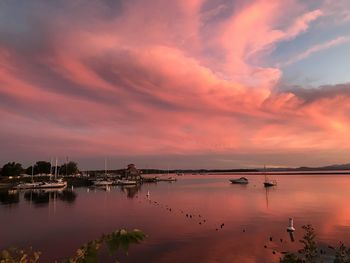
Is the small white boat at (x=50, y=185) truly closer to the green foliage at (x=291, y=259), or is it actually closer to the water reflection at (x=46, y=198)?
the water reflection at (x=46, y=198)

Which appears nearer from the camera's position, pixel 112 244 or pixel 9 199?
pixel 112 244

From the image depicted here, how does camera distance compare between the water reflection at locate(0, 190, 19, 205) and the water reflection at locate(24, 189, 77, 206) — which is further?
the water reflection at locate(24, 189, 77, 206)

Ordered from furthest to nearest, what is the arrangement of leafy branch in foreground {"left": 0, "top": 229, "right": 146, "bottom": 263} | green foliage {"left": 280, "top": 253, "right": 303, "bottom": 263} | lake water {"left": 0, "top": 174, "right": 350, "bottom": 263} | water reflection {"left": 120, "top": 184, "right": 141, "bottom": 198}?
water reflection {"left": 120, "top": 184, "right": 141, "bottom": 198}
lake water {"left": 0, "top": 174, "right": 350, "bottom": 263}
green foliage {"left": 280, "top": 253, "right": 303, "bottom": 263}
leafy branch in foreground {"left": 0, "top": 229, "right": 146, "bottom": 263}

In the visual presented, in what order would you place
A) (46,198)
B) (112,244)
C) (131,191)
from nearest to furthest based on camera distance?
1. (112,244)
2. (46,198)
3. (131,191)

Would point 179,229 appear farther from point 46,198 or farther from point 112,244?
point 46,198

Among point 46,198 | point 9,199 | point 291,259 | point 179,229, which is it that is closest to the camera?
point 291,259

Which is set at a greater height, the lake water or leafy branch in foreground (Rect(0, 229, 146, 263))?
leafy branch in foreground (Rect(0, 229, 146, 263))

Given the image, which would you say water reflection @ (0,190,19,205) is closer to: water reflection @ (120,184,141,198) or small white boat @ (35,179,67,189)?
small white boat @ (35,179,67,189)

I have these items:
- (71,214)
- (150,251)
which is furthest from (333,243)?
(71,214)

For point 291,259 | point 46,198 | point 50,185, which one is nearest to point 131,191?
point 50,185

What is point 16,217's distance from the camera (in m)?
73.8

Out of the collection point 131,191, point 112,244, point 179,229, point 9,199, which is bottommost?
point 179,229

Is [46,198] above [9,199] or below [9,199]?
below

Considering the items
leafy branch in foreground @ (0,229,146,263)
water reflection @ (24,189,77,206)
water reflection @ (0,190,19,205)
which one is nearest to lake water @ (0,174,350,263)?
water reflection @ (0,190,19,205)
